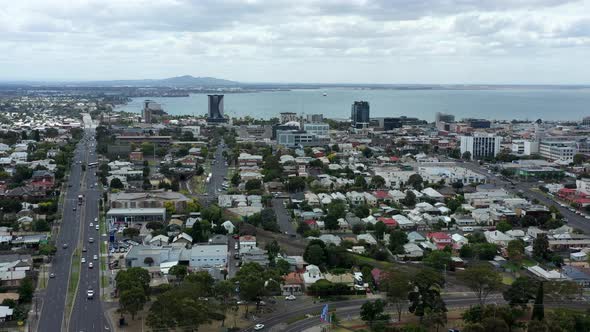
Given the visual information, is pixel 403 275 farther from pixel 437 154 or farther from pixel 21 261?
pixel 437 154

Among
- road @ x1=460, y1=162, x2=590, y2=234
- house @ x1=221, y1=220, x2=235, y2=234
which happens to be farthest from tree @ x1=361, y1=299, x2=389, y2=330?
road @ x1=460, y1=162, x2=590, y2=234

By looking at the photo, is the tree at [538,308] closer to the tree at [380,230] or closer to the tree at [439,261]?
the tree at [439,261]

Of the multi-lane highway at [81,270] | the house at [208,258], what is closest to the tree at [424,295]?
the house at [208,258]

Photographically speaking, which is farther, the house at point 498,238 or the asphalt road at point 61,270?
the house at point 498,238

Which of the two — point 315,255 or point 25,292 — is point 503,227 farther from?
point 25,292

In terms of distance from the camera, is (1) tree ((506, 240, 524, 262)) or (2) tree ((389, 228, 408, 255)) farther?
(2) tree ((389, 228, 408, 255))

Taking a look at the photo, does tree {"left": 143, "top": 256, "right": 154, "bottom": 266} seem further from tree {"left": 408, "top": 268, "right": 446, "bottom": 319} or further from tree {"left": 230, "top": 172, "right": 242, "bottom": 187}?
tree {"left": 230, "top": 172, "right": 242, "bottom": 187}
